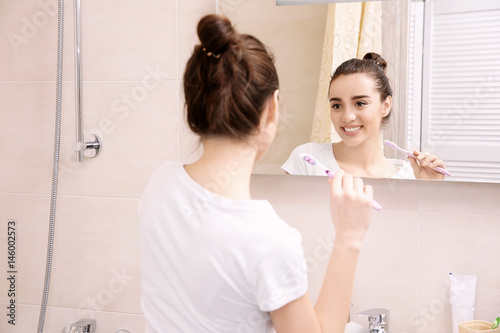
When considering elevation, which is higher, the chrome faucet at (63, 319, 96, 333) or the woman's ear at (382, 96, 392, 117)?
the woman's ear at (382, 96, 392, 117)

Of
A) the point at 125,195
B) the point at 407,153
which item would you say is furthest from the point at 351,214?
the point at 125,195

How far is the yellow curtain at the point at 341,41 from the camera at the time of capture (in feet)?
4.07

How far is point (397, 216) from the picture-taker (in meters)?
1.27

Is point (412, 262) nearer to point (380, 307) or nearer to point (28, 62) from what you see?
point (380, 307)

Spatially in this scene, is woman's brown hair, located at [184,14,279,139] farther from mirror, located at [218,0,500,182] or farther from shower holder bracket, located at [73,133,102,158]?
shower holder bracket, located at [73,133,102,158]

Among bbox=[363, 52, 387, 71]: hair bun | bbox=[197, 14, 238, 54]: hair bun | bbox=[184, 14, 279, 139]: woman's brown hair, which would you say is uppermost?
bbox=[363, 52, 387, 71]: hair bun

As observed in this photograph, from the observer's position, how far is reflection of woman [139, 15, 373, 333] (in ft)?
2.40

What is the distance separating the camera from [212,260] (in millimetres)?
737

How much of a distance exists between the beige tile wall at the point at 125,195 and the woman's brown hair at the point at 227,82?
59cm

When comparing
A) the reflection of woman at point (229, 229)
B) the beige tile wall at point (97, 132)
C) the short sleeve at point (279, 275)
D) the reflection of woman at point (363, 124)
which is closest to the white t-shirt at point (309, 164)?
the reflection of woman at point (363, 124)

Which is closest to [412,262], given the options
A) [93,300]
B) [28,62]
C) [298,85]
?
[298,85]

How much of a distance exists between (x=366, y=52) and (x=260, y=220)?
2.16 ft

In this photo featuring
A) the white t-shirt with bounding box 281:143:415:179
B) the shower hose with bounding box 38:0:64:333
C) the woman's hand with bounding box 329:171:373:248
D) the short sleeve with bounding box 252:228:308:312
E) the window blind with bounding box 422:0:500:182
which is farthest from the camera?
the shower hose with bounding box 38:0:64:333

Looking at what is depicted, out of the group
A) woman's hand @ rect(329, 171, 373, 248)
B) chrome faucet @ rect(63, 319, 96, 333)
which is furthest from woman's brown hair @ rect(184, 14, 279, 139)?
chrome faucet @ rect(63, 319, 96, 333)
